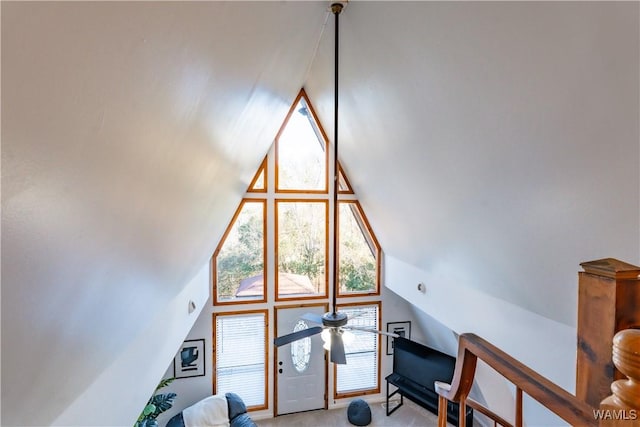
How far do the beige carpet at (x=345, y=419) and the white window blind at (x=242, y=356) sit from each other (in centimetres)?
49

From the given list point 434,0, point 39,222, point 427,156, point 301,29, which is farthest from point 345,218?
point 39,222

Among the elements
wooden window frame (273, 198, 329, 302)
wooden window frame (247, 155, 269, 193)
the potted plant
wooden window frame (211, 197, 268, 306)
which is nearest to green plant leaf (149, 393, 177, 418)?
the potted plant

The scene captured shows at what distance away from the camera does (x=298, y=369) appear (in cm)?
571

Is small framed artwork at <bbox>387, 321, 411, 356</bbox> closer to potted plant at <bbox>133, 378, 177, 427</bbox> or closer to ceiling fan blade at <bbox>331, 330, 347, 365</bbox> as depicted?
ceiling fan blade at <bbox>331, 330, 347, 365</bbox>

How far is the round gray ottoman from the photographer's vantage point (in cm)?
537

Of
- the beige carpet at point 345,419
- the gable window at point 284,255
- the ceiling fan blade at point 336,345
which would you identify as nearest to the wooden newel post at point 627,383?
the ceiling fan blade at point 336,345

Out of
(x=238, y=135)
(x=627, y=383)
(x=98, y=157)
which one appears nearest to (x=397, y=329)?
(x=238, y=135)

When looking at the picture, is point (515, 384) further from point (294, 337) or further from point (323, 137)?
point (323, 137)

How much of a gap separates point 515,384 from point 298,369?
211 inches

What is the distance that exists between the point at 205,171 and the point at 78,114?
121cm

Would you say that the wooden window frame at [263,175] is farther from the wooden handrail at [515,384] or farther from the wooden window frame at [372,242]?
the wooden handrail at [515,384]

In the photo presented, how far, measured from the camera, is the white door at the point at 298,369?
5621 millimetres

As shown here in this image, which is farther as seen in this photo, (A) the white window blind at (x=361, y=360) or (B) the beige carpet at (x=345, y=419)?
(A) the white window blind at (x=361, y=360)

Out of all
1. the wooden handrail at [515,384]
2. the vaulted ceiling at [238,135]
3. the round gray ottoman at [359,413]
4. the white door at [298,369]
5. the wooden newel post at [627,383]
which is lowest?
the round gray ottoman at [359,413]
